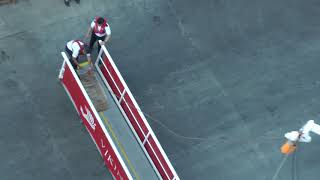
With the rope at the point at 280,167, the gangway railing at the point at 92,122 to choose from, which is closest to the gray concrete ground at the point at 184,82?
the rope at the point at 280,167

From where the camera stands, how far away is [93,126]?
16.1 meters

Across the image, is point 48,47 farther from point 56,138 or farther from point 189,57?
point 189,57

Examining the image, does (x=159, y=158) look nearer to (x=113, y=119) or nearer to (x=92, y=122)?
(x=113, y=119)

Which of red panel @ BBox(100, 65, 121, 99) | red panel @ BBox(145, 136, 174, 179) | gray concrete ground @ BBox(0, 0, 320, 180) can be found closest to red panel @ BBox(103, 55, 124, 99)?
red panel @ BBox(100, 65, 121, 99)

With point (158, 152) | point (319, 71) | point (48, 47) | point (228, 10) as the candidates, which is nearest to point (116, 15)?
point (48, 47)

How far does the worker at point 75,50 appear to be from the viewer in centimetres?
1625

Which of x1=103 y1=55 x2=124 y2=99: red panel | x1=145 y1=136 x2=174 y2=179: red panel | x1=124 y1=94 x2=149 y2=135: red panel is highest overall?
x1=103 y1=55 x2=124 y2=99: red panel

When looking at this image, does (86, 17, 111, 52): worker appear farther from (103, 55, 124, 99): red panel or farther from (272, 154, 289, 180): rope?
(272, 154, 289, 180): rope

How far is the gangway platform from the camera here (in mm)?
15750

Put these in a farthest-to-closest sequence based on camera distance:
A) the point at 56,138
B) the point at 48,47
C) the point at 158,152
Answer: the point at 48,47, the point at 56,138, the point at 158,152

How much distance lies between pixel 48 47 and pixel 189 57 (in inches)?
181

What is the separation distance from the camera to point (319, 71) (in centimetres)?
1988

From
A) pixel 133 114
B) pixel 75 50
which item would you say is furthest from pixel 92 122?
pixel 75 50

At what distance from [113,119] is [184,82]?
3.14m
